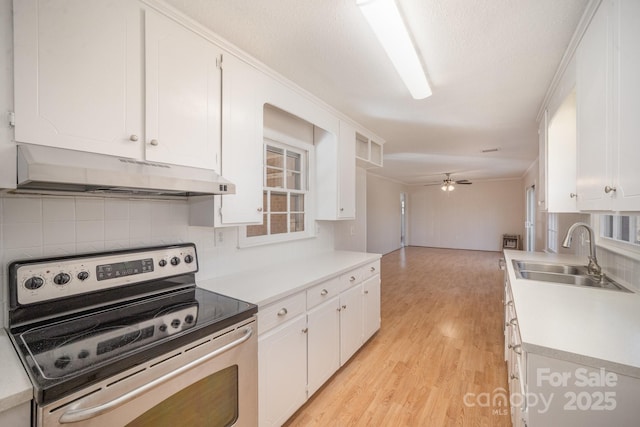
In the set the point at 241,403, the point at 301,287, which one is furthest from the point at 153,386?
the point at 301,287

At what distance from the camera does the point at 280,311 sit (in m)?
1.55

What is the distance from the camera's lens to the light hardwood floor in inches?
69.9

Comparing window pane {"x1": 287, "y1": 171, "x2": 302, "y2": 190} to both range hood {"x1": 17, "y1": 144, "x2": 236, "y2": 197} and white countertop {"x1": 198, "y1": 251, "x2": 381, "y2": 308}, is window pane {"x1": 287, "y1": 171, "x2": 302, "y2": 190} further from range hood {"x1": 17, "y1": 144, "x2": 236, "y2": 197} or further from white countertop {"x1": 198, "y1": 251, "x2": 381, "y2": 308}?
range hood {"x1": 17, "y1": 144, "x2": 236, "y2": 197}

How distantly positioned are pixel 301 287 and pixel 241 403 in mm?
657

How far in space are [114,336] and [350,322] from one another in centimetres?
172

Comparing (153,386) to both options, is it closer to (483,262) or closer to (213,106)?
(213,106)

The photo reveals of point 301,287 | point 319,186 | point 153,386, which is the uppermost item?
point 319,186

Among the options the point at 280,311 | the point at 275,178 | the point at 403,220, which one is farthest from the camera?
the point at 403,220

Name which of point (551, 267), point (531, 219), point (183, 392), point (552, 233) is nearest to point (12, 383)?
point (183, 392)

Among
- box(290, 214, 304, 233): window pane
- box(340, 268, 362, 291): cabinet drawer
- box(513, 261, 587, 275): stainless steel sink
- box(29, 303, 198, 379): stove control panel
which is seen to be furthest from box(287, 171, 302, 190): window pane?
box(513, 261, 587, 275): stainless steel sink

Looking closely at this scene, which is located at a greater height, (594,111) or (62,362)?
(594,111)

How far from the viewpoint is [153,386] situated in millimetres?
933

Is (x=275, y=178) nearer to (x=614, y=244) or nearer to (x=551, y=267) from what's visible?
(x=551, y=267)

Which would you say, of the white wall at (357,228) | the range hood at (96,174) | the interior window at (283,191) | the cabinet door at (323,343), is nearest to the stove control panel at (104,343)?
the range hood at (96,174)
